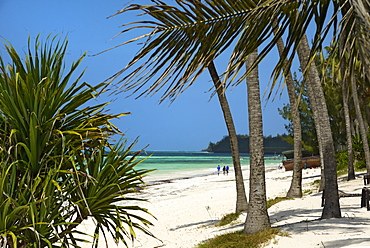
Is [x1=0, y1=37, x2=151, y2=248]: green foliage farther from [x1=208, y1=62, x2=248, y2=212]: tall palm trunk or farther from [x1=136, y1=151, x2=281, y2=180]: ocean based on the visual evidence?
[x1=136, y1=151, x2=281, y2=180]: ocean

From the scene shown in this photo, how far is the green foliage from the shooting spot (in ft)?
10.3

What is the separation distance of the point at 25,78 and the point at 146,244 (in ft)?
24.8

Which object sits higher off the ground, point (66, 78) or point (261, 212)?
point (66, 78)

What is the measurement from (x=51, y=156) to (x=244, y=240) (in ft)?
14.9

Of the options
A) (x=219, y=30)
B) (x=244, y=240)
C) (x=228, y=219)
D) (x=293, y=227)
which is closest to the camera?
(x=219, y=30)

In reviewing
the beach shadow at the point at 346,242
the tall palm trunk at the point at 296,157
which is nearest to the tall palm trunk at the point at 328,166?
the beach shadow at the point at 346,242

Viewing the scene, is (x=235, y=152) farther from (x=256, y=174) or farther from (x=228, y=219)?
(x=256, y=174)

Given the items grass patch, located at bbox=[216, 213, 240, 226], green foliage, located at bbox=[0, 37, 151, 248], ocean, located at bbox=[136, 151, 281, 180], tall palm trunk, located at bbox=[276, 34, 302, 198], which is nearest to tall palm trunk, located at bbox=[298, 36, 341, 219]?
grass patch, located at bbox=[216, 213, 240, 226]

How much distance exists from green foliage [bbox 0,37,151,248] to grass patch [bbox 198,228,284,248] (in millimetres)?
3611

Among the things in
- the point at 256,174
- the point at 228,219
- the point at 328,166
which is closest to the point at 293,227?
the point at 256,174

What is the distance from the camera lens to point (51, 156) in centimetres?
340

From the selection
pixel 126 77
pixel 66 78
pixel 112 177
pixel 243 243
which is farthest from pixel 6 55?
pixel 243 243

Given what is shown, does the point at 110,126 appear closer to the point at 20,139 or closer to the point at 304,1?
the point at 20,139

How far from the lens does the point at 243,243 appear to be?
684 centimetres
